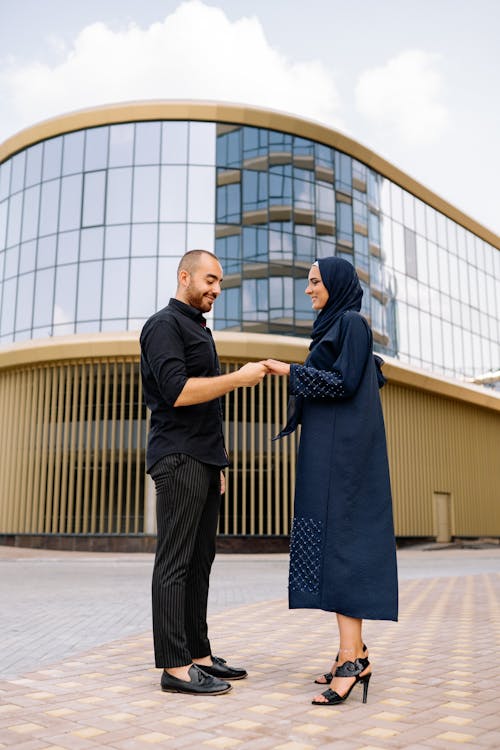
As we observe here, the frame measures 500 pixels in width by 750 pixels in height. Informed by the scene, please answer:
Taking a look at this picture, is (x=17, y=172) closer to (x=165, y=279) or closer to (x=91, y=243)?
(x=91, y=243)

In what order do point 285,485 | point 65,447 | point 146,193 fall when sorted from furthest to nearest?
point 146,193
point 65,447
point 285,485

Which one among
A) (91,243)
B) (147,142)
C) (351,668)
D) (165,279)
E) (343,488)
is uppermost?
(147,142)

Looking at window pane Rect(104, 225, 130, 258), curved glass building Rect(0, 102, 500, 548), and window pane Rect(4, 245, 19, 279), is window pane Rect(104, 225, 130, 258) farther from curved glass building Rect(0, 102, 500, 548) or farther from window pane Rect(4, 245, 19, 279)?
window pane Rect(4, 245, 19, 279)

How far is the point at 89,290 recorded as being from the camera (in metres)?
24.3

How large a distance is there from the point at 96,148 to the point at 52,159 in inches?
69.9

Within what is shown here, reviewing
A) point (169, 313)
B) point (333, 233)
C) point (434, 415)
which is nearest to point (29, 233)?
point (333, 233)

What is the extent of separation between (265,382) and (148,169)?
8249 millimetres

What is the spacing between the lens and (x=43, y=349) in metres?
23.6

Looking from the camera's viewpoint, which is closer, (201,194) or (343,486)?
(343,486)

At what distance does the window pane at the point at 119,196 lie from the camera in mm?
24719

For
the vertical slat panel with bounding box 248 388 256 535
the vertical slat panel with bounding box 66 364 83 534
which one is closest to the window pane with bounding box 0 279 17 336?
the vertical slat panel with bounding box 66 364 83 534

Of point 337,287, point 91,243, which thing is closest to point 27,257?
point 91,243

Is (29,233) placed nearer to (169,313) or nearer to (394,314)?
(394,314)

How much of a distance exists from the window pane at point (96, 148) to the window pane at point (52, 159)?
3.68 feet
